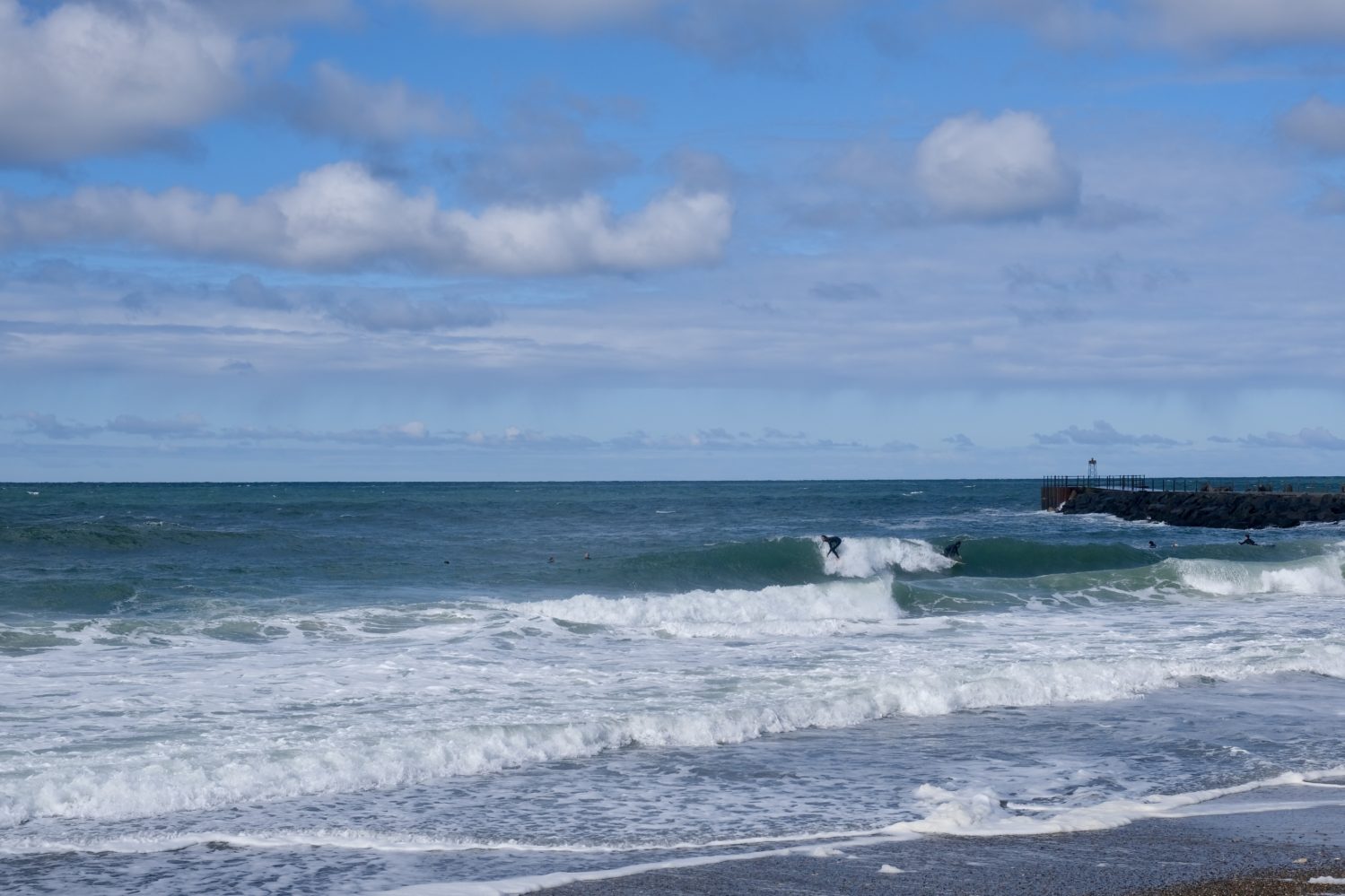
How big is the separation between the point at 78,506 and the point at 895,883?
82.8m

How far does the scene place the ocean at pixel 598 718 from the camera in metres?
9.35

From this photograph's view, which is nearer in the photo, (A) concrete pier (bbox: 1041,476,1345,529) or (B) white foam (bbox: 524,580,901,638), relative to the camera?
(B) white foam (bbox: 524,580,901,638)

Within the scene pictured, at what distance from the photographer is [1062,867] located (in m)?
8.55

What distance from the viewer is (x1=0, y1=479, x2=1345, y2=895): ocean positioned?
935 cm

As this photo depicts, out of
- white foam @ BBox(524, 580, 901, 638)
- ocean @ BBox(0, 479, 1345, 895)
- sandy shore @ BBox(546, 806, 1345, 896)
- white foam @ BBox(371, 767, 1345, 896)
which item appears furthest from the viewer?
white foam @ BBox(524, 580, 901, 638)

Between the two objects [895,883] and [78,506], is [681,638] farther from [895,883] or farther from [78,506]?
[78,506]

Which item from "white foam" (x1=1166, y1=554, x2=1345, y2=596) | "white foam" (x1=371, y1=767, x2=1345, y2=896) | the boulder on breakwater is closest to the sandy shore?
"white foam" (x1=371, y1=767, x2=1345, y2=896)

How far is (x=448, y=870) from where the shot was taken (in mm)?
8500

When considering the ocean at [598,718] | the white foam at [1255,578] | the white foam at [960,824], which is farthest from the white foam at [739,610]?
the white foam at [960,824]

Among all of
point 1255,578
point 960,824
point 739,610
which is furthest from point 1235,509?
point 960,824

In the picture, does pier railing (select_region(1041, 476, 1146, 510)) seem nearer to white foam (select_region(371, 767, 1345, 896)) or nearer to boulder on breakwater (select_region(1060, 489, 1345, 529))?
boulder on breakwater (select_region(1060, 489, 1345, 529))

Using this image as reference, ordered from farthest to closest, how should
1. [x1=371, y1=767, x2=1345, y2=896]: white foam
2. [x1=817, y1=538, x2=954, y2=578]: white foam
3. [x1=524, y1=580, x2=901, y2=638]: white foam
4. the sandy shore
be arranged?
[x1=817, y1=538, x2=954, y2=578]: white foam < [x1=524, y1=580, x2=901, y2=638]: white foam < [x1=371, y1=767, x2=1345, y2=896]: white foam < the sandy shore

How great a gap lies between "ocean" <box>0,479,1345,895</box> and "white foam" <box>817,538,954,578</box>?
747cm

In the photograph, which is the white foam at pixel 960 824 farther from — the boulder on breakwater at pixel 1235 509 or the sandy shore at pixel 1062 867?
the boulder on breakwater at pixel 1235 509
